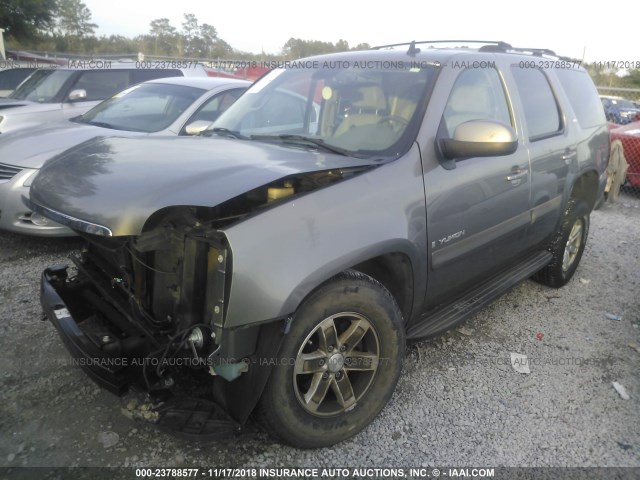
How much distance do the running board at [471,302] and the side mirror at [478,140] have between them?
95 cm

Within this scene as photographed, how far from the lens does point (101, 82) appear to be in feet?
25.1

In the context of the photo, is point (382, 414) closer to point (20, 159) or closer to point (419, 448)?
point (419, 448)

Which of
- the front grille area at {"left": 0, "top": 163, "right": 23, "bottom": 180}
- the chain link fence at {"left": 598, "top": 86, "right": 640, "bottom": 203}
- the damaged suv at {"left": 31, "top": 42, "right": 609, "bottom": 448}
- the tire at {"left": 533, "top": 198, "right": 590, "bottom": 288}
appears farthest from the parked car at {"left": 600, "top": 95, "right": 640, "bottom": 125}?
the front grille area at {"left": 0, "top": 163, "right": 23, "bottom": 180}

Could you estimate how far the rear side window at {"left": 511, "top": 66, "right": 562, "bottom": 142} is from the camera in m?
3.41

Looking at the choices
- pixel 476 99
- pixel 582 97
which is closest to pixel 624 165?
pixel 582 97

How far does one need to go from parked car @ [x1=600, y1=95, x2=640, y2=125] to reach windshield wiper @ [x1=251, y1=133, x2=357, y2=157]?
1144 cm

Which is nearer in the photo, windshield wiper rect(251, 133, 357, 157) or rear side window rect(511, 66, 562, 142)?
windshield wiper rect(251, 133, 357, 157)

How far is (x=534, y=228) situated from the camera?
3.56m

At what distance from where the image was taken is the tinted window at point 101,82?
7461 mm

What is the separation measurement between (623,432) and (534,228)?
1.47 m

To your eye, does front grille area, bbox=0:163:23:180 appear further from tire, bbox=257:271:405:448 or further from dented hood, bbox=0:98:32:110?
tire, bbox=257:271:405:448

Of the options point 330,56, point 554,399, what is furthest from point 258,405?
point 330,56

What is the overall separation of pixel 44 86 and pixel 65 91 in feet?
1.95

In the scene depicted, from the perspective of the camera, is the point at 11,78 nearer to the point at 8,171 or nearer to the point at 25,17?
the point at 8,171
